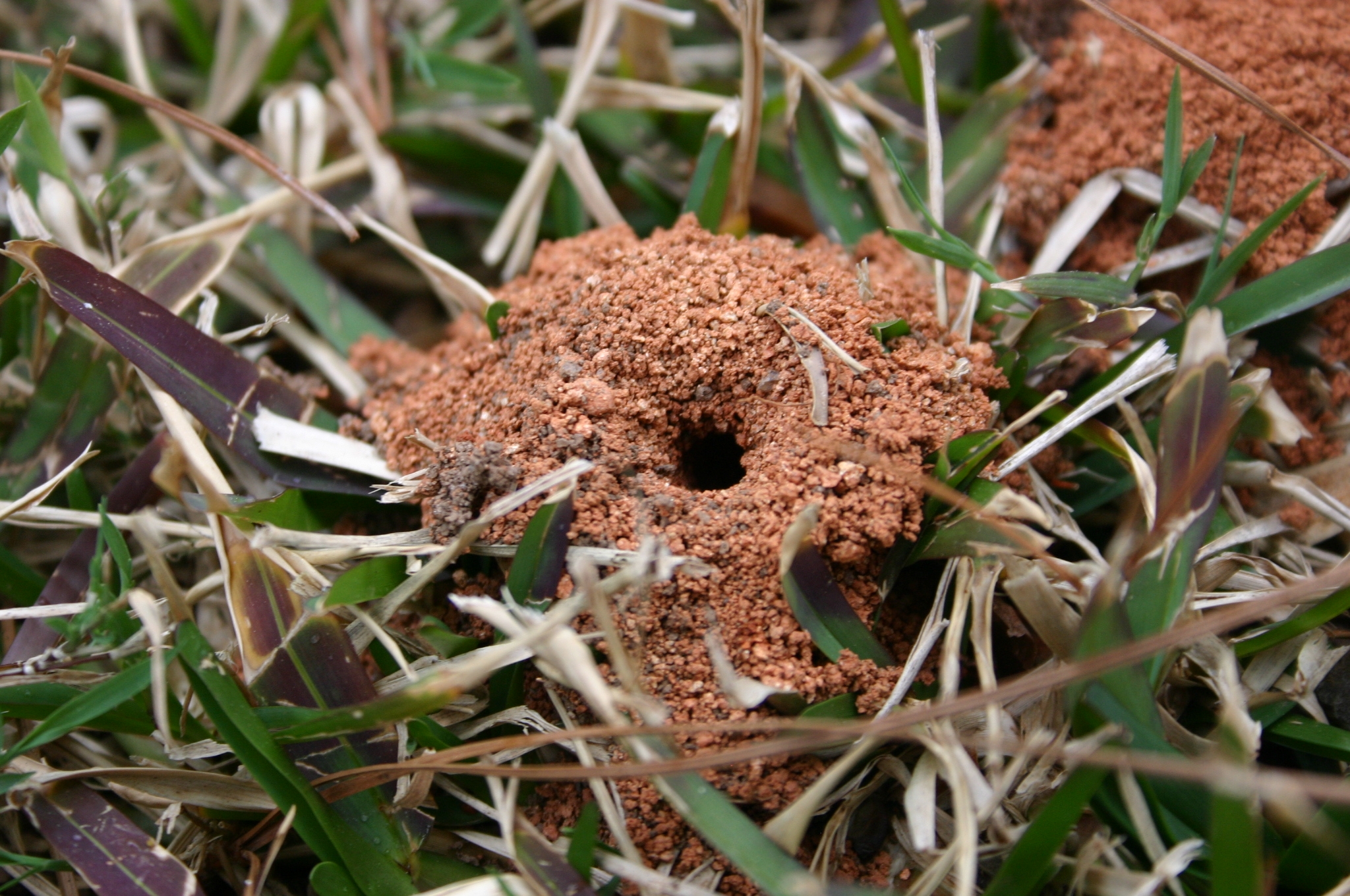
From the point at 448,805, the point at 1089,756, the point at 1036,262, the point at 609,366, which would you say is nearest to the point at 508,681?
the point at 448,805

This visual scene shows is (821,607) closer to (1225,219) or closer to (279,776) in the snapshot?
(279,776)

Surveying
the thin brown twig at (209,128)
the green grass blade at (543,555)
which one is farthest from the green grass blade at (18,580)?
the green grass blade at (543,555)

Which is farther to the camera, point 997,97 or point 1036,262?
point 997,97

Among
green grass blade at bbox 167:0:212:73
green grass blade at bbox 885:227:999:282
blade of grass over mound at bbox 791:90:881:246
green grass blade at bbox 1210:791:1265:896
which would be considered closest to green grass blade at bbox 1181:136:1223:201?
green grass blade at bbox 885:227:999:282

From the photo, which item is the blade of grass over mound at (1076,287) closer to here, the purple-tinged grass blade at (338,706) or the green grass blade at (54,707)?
the purple-tinged grass blade at (338,706)

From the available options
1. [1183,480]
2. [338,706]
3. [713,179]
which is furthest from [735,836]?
[713,179]

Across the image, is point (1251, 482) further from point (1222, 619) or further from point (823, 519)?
point (823, 519)
